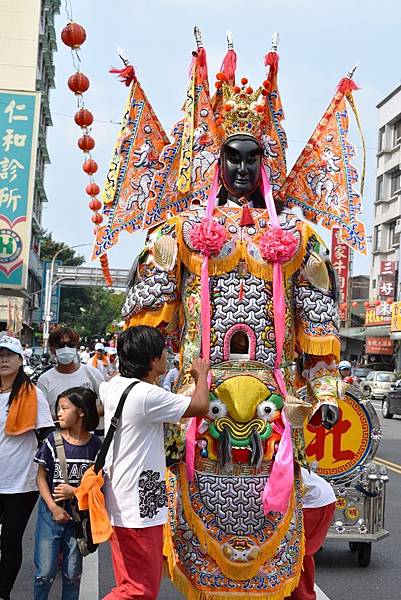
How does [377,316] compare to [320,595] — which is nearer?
[320,595]

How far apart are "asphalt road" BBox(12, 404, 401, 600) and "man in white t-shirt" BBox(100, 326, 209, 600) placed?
2.07 metres

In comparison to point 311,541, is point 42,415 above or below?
above

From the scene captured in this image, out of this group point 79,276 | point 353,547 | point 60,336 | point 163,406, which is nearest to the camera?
point 163,406

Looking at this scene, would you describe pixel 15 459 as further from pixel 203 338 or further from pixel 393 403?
pixel 393 403

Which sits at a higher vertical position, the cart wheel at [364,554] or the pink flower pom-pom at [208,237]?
the pink flower pom-pom at [208,237]

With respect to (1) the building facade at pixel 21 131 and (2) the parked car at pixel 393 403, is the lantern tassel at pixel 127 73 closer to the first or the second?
(1) the building facade at pixel 21 131

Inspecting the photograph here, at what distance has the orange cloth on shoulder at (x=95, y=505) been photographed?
147 inches

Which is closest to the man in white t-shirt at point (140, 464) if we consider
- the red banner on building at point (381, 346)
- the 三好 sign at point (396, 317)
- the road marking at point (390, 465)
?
the road marking at point (390, 465)

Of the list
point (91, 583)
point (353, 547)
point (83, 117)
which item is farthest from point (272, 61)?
point (83, 117)

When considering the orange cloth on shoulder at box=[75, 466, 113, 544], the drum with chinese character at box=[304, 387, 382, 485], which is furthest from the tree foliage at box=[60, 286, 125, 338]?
the orange cloth on shoulder at box=[75, 466, 113, 544]

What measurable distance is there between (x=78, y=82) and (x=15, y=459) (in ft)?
23.3

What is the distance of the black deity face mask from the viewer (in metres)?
4.52

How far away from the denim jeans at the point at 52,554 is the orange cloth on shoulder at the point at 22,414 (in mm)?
504

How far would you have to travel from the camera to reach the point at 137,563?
3.79m
